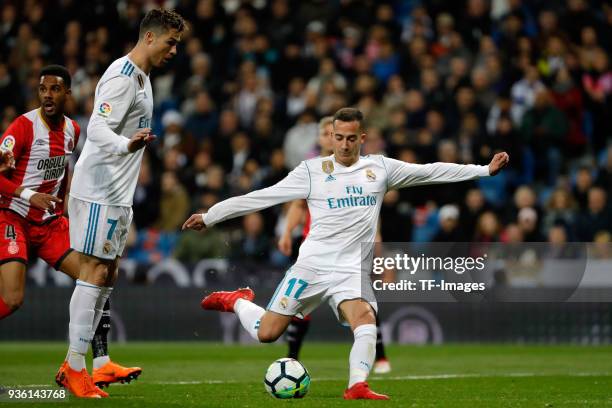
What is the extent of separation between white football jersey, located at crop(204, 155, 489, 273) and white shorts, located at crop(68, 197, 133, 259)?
30.6 inches

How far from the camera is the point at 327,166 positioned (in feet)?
28.3

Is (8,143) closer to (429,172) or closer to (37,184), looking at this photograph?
(37,184)

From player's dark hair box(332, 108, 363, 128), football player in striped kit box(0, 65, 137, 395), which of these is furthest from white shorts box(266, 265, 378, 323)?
football player in striped kit box(0, 65, 137, 395)

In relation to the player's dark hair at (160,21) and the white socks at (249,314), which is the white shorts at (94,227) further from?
the player's dark hair at (160,21)

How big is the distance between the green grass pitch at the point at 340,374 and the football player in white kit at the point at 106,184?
470 millimetres

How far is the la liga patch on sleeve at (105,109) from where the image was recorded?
8.09 metres

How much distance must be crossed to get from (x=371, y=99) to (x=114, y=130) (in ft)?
32.3

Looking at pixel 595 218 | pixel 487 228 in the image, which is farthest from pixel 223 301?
pixel 595 218

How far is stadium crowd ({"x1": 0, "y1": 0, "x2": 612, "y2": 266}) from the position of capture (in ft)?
53.4

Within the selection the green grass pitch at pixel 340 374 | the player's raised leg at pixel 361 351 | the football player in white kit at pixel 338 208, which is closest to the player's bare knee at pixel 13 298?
the green grass pitch at pixel 340 374

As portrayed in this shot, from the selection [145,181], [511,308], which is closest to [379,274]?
[511,308]

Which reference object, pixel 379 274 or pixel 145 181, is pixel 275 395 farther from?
pixel 145 181

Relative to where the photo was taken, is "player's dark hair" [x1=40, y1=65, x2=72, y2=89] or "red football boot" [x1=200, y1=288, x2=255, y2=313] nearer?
"player's dark hair" [x1=40, y1=65, x2=72, y2=89]

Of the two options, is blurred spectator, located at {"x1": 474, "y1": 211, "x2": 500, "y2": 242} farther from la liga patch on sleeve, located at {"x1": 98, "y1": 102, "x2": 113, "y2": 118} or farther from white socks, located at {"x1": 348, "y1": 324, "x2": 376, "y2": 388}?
la liga patch on sleeve, located at {"x1": 98, "y1": 102, "x2": 113, "y2": 118}
